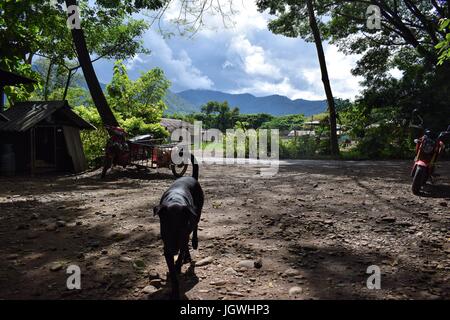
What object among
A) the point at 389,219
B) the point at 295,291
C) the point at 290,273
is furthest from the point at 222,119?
the point at 295,291

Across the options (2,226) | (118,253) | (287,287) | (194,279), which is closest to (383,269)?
(287,287)

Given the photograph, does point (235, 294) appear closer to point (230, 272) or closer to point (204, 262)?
point (230, 272)

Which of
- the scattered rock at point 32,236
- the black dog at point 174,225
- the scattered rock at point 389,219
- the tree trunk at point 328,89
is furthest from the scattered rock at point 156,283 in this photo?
the tree trunk at point 328,89

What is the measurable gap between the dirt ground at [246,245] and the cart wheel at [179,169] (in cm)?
333

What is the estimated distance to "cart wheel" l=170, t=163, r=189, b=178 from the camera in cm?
1240

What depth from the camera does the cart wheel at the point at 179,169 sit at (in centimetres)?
1240

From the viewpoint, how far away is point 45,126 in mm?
14062

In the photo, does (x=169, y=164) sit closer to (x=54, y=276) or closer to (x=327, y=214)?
(x=327, y=214)

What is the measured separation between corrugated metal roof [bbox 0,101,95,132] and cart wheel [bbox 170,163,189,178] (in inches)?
184

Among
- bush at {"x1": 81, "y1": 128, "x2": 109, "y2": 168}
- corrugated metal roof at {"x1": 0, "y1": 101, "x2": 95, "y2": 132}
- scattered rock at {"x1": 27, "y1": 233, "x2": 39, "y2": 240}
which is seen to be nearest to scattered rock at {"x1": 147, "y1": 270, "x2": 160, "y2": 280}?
scattered rock at {"x1": 27, "y1": 233, "x2": 39, "y2": 240}

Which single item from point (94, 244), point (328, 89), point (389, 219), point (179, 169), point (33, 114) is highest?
point (328, 89)

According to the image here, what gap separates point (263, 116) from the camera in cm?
11881

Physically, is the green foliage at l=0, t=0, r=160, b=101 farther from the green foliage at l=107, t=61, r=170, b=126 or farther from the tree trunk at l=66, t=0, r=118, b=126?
the green foliage at l=107, t=61, r=170, b=126

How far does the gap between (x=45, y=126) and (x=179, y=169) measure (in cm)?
574
